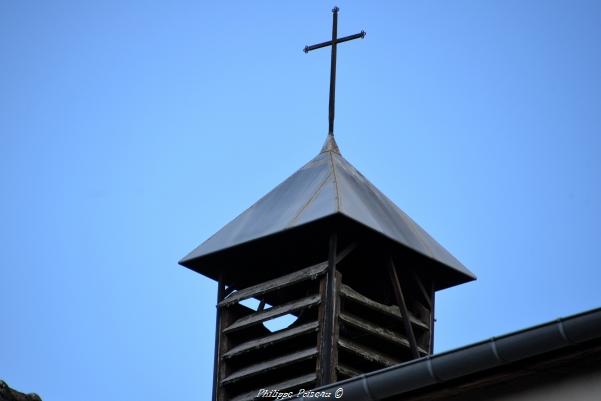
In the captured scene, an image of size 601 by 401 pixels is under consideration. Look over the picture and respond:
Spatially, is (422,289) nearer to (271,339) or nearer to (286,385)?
(271,339)

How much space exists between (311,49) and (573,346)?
26.4 ft

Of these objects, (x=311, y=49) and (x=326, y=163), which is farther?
(x=311, y=49)

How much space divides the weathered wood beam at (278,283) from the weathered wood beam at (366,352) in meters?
0.70

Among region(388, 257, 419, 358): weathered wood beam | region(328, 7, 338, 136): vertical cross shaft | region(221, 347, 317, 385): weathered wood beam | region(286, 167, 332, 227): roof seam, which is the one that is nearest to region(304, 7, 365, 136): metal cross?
region(328, 7, 338, 136): vertical cross shaft

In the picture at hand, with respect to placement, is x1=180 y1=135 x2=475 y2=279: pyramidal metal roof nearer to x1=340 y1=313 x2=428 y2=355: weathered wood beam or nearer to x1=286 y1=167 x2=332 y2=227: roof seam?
x1=286 y1=167 x2=332 y2=227: roof seam

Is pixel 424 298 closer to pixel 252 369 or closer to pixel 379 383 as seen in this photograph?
pixel 252 369

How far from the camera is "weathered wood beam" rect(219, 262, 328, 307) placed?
41.1ft

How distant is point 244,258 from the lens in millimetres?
13500

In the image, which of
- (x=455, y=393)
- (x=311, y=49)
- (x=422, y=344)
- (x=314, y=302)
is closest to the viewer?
(x=455, y=393)

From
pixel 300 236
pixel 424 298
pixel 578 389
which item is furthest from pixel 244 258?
pixel 578 389

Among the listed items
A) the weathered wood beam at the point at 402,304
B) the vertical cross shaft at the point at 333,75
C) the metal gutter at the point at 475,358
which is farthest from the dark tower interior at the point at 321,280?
the metal gutter at the point at 475,358

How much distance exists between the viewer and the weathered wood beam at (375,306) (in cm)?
1245

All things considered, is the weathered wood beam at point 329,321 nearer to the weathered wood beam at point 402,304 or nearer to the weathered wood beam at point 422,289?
the weathered wood beam at point 402,304

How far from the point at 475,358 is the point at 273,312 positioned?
502 cm
